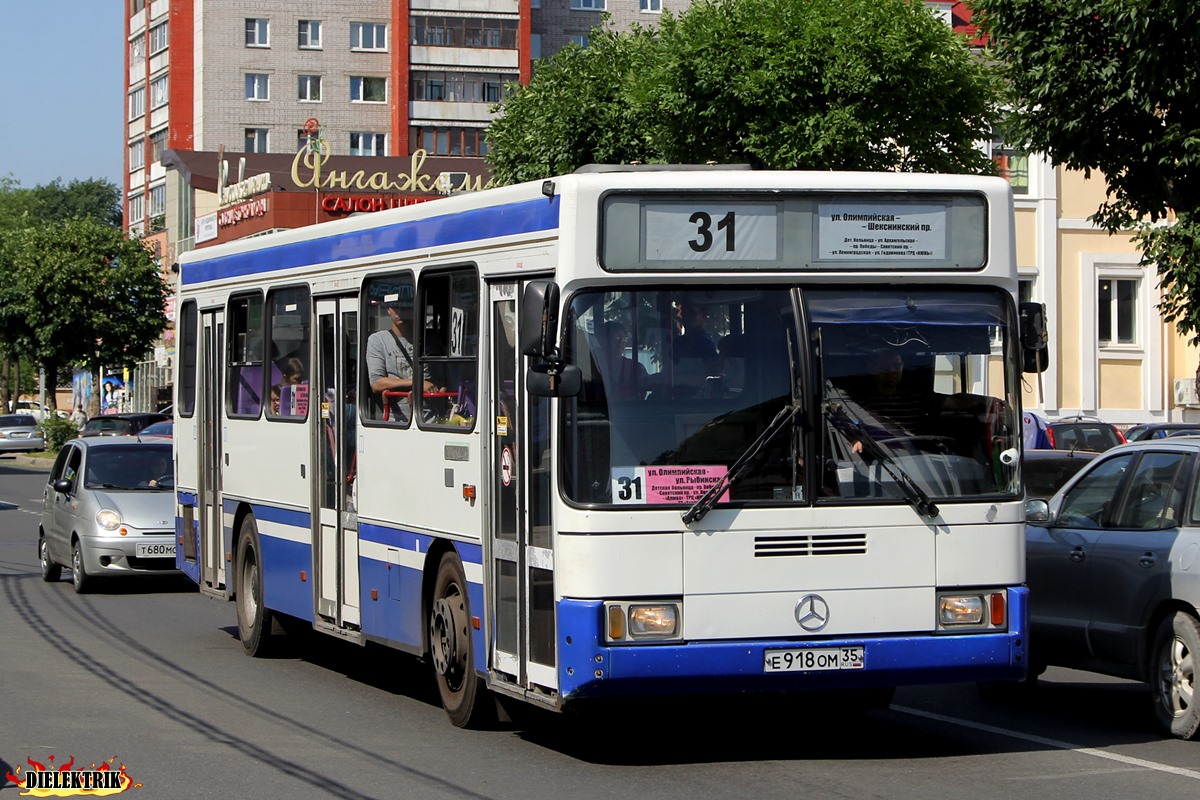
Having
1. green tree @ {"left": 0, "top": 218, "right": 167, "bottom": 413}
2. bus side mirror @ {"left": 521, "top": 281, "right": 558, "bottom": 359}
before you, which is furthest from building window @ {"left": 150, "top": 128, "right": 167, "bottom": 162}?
bus side mirror @ {"left": 521, "top": 281, "right": 558, "bottom": 359}

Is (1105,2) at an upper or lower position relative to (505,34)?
lower

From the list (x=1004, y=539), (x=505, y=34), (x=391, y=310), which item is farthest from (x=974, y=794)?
(x=505, y=34)

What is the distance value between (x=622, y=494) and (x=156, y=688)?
474 centimetres

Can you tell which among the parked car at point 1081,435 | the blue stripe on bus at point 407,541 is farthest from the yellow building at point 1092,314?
the blue stripe on bus at point 407,541

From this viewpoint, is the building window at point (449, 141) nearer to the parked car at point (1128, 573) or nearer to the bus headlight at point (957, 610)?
the parked car at point (1128, 573)

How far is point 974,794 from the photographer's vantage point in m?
7.97

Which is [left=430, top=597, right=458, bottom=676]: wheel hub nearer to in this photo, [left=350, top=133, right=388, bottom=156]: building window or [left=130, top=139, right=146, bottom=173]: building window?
[left=350, top=133, right=388, bottom=156]: building window

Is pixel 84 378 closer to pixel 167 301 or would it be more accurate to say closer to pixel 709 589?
pixel 167 301

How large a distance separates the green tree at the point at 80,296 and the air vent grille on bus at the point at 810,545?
58991 mm

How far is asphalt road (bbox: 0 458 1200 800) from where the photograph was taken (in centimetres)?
823

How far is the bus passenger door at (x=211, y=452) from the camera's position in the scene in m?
14.5

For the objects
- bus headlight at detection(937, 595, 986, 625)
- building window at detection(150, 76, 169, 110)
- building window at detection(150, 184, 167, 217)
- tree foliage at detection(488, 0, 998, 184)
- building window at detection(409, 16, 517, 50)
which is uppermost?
building window at detection(409, 16, 517, 50)

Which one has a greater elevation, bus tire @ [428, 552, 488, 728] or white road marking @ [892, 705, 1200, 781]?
bus tire @ [428, 552, 488, 728]

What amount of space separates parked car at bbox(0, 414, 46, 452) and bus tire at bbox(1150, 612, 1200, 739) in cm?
6388
